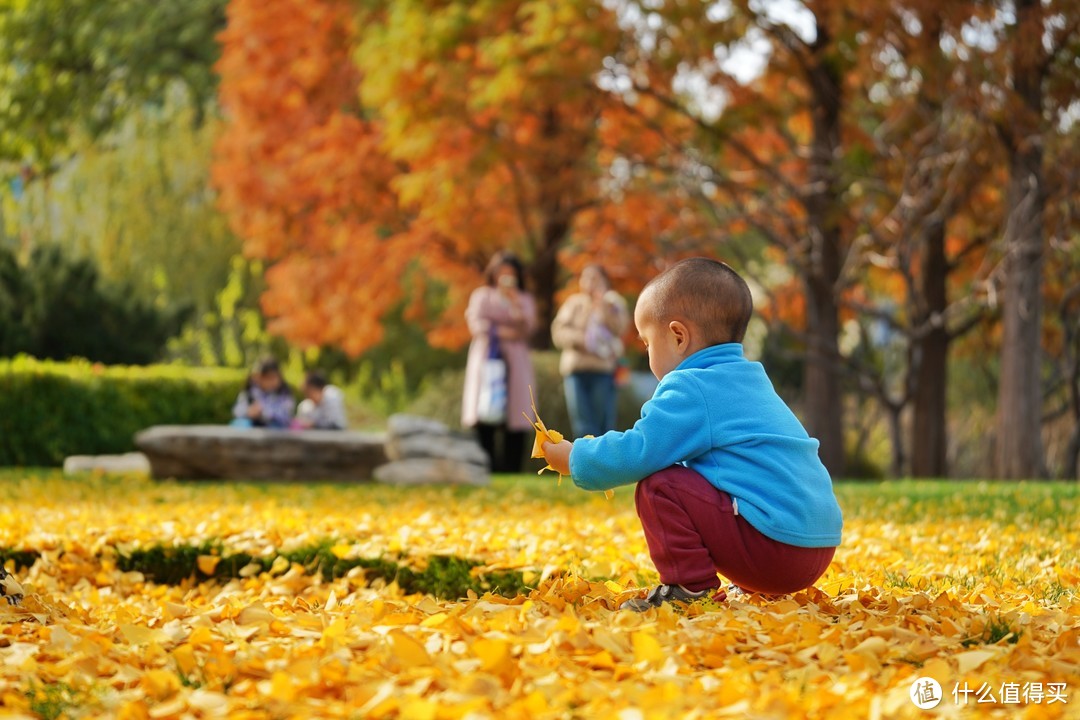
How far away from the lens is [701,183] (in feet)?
42.0

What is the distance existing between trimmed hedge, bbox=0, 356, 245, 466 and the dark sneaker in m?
10.7

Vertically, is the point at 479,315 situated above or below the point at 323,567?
above

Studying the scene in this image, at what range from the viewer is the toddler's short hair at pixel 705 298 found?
3352 mm

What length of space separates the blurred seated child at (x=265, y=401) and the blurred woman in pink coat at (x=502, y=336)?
5.92 ft

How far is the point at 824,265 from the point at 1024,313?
222 cm

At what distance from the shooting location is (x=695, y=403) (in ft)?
10.8

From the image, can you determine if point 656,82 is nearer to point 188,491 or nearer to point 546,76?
point 546,76

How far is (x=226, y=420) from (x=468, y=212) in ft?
12.0

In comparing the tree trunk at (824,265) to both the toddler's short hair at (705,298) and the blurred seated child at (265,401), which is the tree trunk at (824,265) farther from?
the toddler's short hair at (705,298)

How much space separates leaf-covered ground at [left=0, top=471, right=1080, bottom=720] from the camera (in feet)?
7.55

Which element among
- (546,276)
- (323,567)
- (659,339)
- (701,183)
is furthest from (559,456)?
(546,276)

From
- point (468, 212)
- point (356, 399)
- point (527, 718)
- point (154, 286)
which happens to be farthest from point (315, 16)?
point (527, 718)

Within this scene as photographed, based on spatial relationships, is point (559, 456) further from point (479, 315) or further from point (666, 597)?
point (479, 315)

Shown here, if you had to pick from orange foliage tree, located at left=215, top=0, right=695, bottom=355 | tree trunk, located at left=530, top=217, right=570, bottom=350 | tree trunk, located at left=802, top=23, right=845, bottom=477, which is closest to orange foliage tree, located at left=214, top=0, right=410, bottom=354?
orange foliage tree, located at left=215, top=0, right=695, bottom=355
